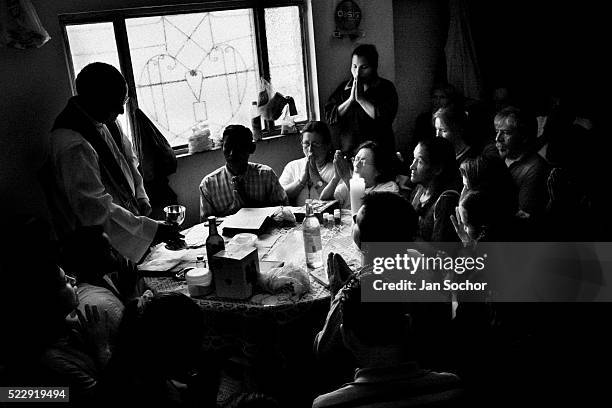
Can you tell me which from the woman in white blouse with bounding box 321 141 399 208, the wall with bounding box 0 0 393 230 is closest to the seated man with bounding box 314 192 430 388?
the woman in white blouse with bounding box 321 141 399 208

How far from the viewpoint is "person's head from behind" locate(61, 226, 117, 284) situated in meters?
2.41

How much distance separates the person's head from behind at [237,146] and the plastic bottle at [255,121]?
1.08 metres

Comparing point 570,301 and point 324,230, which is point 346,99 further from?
point 570,301

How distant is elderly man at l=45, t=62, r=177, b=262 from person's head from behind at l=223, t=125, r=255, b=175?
793 millimetres

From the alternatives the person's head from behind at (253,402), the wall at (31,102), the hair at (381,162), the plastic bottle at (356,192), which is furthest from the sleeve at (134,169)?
the person's head from behind at (253,402)

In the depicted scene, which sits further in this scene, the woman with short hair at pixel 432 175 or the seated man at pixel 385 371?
the woman with short hair at pixel 432 175

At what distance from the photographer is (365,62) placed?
4.46 meters

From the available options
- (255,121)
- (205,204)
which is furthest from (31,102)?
(255,121)

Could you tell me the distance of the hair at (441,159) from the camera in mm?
2816

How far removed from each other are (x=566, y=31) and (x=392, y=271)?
15.1 feet

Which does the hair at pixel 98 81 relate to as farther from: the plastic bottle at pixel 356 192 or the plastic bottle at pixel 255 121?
the plastic bottle at pixel 255 121

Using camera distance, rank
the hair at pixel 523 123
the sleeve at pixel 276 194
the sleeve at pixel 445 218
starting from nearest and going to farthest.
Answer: the sleeve at pixel 445 218, the hair at pixel 523 123, the sleeve at pixel 276 194

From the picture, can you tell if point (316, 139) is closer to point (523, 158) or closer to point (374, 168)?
point (374, 168)

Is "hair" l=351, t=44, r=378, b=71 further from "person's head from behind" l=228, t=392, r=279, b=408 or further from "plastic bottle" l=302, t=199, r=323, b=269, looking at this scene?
"person's head from behind" l=228, t=392, r=279, b=408
